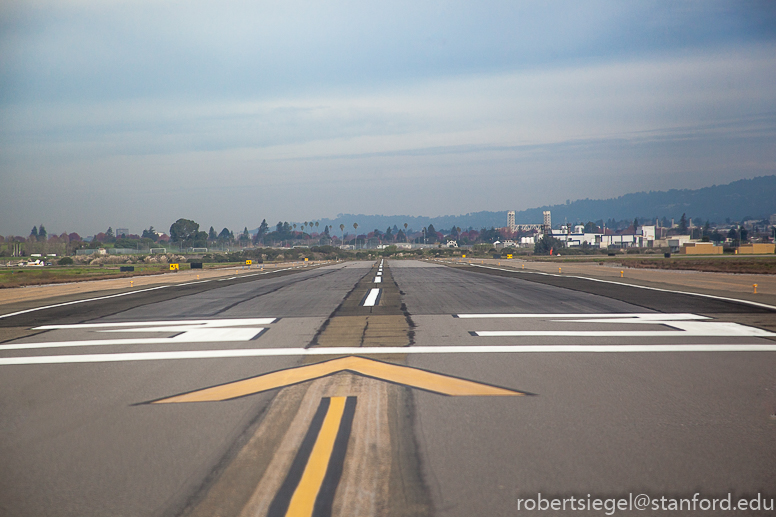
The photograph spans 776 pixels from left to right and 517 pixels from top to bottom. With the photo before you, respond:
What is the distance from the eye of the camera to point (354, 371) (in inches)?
292

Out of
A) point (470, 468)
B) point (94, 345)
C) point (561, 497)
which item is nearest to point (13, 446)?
Answer: point (470, 468)

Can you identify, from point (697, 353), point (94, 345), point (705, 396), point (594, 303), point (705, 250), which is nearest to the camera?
point (705, 396)

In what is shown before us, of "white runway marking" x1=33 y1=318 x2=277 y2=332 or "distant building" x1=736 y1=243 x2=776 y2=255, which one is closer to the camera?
"white runway marking" x1=33 y1=318 x2=277 y2=332

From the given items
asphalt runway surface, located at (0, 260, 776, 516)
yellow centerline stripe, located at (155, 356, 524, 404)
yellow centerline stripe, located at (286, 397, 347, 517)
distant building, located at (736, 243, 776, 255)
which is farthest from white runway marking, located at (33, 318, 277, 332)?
distant building, located at (736, 243, 776, 255)

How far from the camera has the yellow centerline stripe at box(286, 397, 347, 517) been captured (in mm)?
3521

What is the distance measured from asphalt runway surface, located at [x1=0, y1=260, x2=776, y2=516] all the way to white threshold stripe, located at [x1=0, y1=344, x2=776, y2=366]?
66mm

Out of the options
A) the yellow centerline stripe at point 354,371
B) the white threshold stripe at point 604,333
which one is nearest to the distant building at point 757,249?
the white threshold stripe at point 604,333

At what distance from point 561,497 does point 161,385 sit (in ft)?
17.0

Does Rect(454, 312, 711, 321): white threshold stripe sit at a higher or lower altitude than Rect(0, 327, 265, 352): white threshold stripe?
lower

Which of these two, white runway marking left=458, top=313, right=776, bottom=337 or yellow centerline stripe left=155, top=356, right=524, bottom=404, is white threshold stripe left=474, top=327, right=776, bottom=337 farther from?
yellow centerline stripe left=155, top=356, right=524, bottom=404

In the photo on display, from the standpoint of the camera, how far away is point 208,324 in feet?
41.8

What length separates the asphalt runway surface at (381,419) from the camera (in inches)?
150

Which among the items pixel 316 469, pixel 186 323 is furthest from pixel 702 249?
A: pixel 316 469

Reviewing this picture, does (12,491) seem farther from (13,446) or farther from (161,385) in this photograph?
(161,385)
